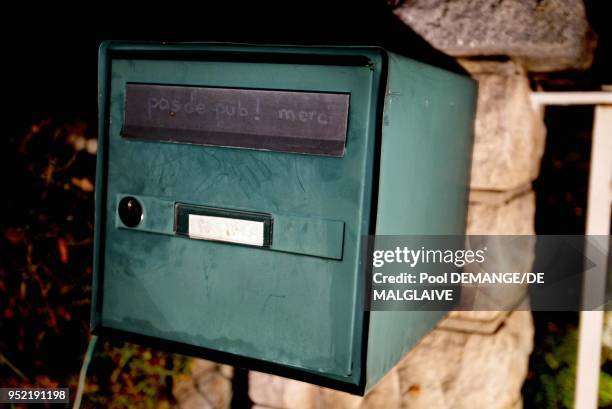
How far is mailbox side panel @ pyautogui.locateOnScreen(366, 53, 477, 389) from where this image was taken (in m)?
1.10

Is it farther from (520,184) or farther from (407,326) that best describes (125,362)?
(520,184)

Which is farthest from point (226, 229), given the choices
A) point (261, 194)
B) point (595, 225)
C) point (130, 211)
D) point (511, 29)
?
point (595, 225)

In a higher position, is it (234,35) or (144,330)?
(234,35)

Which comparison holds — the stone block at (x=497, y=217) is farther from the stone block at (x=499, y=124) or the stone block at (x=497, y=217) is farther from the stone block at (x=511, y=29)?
the stone block at (x=511, y=29)

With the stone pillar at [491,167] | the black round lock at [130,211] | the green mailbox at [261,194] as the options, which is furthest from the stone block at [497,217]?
the black round lock at [130,211]

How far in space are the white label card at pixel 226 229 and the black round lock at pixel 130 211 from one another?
0.14 metres

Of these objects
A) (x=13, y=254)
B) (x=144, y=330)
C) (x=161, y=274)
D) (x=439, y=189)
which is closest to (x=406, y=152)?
(x=439, y=189)

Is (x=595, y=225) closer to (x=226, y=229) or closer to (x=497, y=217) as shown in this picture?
(x=497, y=217)

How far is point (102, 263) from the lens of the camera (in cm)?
132

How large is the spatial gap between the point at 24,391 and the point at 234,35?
1879mm

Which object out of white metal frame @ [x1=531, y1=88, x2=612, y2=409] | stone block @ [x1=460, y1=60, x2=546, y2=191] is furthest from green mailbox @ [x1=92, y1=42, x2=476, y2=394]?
white metal frame @ [x1=531, y1=88, x2=612, y2=409]

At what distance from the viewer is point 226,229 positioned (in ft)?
3.84

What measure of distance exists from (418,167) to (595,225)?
2.47ft

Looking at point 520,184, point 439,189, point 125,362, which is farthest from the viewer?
point 125,362
